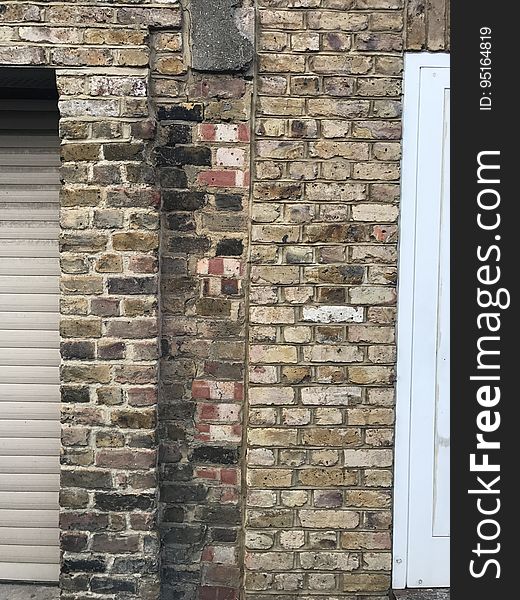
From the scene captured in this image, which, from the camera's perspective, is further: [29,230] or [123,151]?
[29,230]

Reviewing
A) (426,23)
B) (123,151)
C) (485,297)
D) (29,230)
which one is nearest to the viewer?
(485,297)

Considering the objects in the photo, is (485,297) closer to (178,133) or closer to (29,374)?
(178,133)

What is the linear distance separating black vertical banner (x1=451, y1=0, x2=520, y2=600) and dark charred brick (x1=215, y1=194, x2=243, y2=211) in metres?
0.83

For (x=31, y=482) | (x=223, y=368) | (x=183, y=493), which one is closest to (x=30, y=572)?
(x=31, y=482)

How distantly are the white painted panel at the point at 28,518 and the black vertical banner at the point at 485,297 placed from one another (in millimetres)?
1766

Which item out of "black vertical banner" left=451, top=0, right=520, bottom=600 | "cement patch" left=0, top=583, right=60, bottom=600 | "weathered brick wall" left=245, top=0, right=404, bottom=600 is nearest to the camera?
"black vertical banner" left=451, top=0, right=520, bottom=600

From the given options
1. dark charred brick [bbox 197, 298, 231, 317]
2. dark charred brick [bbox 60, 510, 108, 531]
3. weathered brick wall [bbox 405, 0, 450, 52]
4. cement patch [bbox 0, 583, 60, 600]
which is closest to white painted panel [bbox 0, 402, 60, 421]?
dark charred brick [bbox 60, 510, 108, 531]

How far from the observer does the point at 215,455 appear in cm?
269

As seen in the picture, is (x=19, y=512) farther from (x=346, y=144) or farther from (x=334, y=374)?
(x=346, y=144)

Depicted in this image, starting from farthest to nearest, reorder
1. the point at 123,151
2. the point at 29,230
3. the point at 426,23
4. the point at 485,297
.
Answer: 1. the point at 29,230
2. the point at 426,23
3. the point at 123,151
4. the point at 485,297

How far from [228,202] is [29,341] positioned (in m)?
1.13

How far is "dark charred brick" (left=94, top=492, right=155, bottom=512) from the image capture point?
2.56 meters

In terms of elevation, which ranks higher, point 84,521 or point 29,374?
point 29,374

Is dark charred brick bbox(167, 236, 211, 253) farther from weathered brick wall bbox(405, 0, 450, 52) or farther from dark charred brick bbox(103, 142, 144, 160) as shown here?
weathered brick wall bbox(405, 0, 450, 52)
